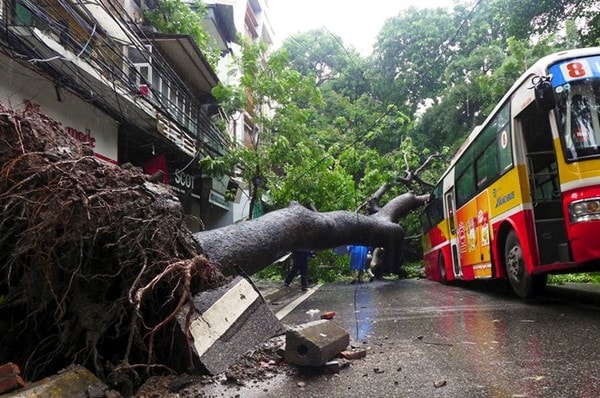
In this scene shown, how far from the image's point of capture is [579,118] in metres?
5.38

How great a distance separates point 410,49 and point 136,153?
17695 millimetres

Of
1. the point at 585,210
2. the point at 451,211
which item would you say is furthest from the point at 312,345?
the point at 451,211

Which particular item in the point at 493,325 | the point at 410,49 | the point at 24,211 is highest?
the point at 410,49

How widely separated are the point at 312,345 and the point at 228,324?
36.3 inches

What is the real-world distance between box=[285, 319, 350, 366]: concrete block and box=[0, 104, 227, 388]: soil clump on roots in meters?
0.81

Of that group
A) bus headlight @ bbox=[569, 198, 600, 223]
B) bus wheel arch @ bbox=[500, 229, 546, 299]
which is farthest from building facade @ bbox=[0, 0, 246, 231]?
bus wheel arch @ bbox=[500, 229, 546, 299]

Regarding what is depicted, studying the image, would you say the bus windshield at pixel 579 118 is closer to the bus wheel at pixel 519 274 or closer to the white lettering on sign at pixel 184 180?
the bus wheel at pixel 519 274

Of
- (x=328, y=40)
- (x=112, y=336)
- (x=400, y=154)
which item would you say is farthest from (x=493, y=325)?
(x=328, y=40)

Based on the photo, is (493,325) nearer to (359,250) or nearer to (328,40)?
(359,250)

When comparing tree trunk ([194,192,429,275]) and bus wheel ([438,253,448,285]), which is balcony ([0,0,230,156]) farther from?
bus wheel ([438,253,448,285])

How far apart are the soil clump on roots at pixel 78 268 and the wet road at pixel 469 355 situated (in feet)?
2.96

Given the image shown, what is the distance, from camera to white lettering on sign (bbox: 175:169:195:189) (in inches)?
550

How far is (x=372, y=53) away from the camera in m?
27.5

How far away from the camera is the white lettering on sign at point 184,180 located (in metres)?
14.0
